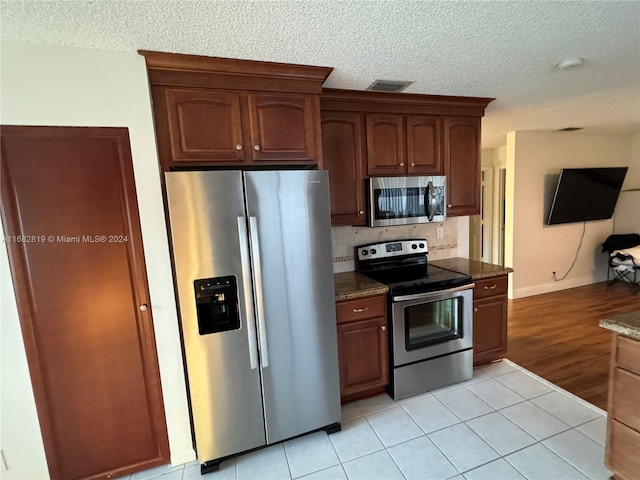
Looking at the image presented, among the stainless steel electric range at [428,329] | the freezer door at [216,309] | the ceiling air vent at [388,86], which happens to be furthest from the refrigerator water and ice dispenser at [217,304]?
the ceiling air vent at [388,86]

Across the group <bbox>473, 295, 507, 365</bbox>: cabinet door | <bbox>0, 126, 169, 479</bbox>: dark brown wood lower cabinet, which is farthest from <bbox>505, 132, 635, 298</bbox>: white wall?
<bbox>0, 126, 169, 479</bbox>: dark brown wood lower cabinet

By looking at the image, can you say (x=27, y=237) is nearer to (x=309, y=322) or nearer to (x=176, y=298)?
(x=176, y=298)

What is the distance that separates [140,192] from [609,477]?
3.01m

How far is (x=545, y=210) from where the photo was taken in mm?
4527

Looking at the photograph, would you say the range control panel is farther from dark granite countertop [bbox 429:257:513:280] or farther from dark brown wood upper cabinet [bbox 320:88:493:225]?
dark brown wood upper cabinet [bbox 320:88:493:225]

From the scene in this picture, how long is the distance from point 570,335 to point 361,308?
8.93 feet

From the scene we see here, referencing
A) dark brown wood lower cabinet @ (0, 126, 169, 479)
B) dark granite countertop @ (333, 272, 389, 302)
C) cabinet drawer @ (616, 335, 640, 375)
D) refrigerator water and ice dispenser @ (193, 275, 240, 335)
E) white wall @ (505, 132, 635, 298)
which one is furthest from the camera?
white wall @ (505, 132, 635, 298)

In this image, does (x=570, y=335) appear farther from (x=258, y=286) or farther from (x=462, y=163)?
(x=258, y=286)

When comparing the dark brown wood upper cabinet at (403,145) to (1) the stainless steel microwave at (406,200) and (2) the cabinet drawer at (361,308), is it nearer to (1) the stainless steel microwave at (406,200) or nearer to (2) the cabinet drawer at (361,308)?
(1) the stainless steel microwave at (406,200)

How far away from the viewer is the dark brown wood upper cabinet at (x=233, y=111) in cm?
177

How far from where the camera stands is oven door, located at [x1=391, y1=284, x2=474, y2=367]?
7.53ft

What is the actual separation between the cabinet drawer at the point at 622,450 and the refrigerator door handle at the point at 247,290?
6.32 feet

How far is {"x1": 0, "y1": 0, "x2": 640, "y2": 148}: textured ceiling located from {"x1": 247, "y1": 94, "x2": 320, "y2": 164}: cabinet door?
240 mm

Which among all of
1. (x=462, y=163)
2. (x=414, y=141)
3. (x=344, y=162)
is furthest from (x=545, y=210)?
(x=344, y=162)
